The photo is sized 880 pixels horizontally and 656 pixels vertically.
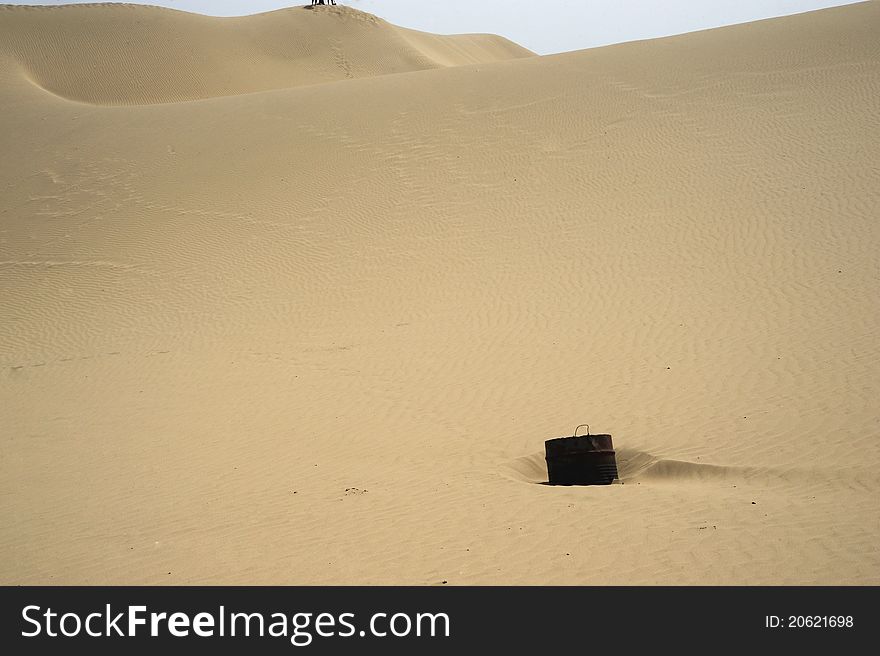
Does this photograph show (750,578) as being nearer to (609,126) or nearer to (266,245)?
(266,245)

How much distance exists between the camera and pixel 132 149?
25.7 m

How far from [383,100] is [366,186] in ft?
19.7

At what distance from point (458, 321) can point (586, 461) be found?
6.67 metres

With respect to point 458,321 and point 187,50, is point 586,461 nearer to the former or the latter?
point 458,321

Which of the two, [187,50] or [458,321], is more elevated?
[187,50]

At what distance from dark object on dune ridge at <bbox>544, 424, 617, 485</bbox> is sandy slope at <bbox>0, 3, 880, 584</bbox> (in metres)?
0.40

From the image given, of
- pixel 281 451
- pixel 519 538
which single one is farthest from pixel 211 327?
pixel 519 538

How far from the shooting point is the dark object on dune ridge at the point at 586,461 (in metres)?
8.79

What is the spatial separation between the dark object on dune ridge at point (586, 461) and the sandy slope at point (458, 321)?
40 centimetres

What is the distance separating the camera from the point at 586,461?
28.9 feet

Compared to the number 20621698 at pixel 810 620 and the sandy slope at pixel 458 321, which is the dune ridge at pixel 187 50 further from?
the number 20621698 at pixel 810 620

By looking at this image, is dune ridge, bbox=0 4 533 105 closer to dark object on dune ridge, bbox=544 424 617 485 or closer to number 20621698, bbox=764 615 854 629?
dark object on dune ridge, bbox=544 424 617 485

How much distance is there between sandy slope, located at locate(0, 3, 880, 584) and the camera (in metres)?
7.36

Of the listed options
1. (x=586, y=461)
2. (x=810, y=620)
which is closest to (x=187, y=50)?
(x=586, y=461)
